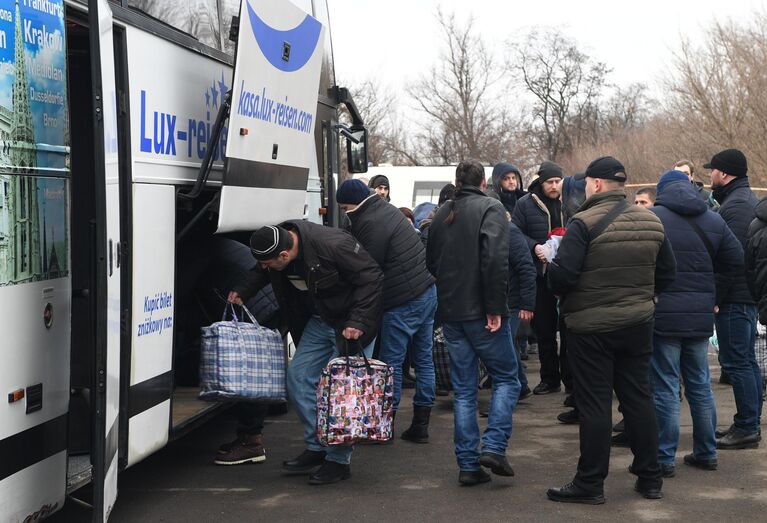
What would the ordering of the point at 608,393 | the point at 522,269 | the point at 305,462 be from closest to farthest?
the point at 608,393 → the point at 305,462 → the point at 522,269

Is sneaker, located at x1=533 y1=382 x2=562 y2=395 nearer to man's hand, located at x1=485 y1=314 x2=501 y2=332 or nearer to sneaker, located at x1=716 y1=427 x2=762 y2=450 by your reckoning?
sneaker, located at x1=716 y1=427 x2=762 y2=450

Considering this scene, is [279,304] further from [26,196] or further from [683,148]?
[683,148]

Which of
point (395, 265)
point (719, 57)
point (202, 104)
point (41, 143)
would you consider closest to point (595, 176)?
point (395, 265)

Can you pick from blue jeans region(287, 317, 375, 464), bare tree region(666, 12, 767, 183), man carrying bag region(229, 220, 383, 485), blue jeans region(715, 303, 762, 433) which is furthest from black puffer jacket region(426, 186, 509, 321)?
bare tree region(666, 12, 767, 183)

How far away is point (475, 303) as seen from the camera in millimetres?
6418

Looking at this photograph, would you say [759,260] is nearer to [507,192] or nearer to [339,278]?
[339,278]

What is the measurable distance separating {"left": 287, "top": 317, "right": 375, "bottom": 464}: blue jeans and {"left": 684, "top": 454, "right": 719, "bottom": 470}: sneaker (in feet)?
7.20

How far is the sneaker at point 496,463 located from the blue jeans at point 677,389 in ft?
3.13

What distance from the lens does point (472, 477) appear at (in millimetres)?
6488

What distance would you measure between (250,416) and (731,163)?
374 cm

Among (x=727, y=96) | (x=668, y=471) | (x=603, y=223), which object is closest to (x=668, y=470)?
(x=668, y=471)

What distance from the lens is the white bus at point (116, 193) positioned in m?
4.62

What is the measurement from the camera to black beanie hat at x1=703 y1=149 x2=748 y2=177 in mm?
7441

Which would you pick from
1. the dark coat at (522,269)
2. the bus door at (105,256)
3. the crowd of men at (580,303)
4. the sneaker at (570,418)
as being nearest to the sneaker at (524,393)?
the sneaker at (570,418)
